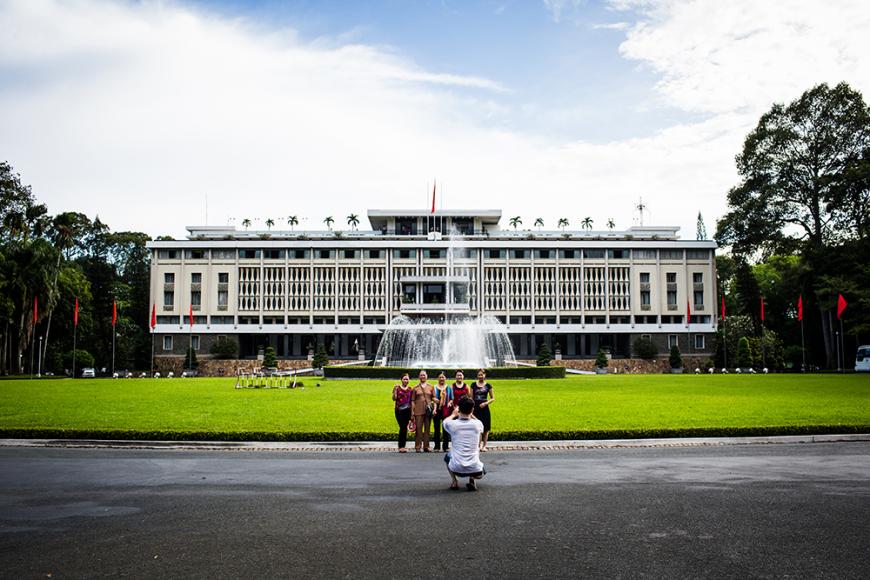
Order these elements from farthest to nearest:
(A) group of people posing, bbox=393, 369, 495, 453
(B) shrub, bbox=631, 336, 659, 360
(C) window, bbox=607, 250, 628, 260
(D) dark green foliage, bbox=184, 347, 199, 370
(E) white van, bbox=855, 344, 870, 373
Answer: (C) window, bbox=607, 250, 628, 260, (B) shrub, bbox=631, 336, 659, 360, (D) dark green foliage, bbox=184, 347, 199, 370, (E) white van, bbox=855, 344, 870, 373, (A) group of people posing, bbox=393, 369, 495, 453

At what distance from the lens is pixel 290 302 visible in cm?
10519

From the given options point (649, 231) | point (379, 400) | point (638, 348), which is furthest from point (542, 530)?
point (649, 231)

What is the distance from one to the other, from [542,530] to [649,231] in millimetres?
106166

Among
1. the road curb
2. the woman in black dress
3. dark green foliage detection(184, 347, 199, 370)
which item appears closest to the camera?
the woman in black dress

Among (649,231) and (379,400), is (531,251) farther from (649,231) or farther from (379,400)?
(379,400)

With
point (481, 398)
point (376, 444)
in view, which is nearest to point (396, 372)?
point (376, 444)

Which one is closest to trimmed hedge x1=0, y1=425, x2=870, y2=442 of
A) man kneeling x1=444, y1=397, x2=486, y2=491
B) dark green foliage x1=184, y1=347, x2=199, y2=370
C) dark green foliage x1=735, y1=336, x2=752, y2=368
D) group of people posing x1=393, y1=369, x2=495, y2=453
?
group of people posing x1=393, y1=369, x2=495, y2=453

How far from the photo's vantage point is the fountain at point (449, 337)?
73312mm

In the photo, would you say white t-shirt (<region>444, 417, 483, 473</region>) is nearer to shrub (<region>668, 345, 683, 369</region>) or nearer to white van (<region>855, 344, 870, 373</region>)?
white van (<region>855, 344, 870, 373</region>)

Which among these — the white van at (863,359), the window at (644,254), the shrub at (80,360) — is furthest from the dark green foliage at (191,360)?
the white van at (863,359)

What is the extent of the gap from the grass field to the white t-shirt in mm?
8068

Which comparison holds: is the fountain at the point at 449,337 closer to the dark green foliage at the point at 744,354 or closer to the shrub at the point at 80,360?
the dark green foliage at the point at 744,354

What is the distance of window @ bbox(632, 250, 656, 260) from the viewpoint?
348 feet

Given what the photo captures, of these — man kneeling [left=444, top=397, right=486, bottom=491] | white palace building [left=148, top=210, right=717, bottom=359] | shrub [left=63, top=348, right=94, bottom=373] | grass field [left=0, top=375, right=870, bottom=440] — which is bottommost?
grass field [left=0, top=375, right=870, bottom=440]
